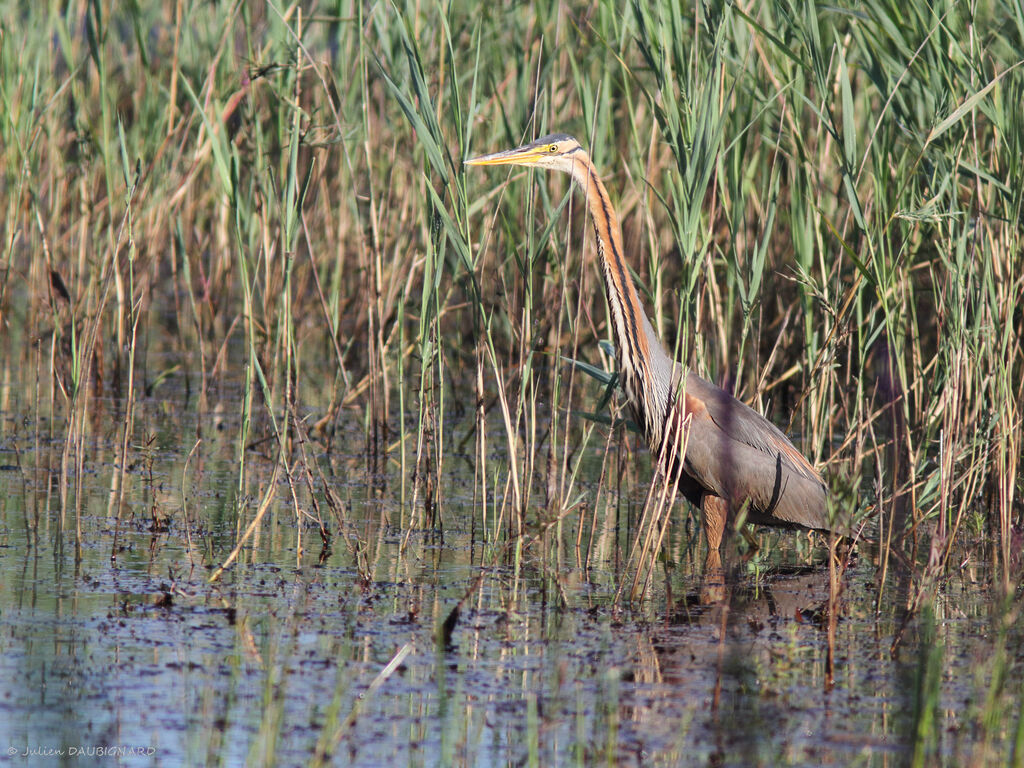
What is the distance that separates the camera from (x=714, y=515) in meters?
5.24

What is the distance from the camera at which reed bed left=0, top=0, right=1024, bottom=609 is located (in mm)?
4797

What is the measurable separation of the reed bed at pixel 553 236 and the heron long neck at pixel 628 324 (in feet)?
0.58

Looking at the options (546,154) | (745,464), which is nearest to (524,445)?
(745,464)

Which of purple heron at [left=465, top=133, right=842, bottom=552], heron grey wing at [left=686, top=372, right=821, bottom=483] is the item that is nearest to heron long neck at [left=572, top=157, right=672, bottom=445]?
purple heron at [left=465, top=133, right=842, bottom=552]

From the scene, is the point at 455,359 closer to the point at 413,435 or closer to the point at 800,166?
the point at 413,435

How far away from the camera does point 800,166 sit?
5676 mm

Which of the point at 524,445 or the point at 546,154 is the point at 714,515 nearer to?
the point at 524,445

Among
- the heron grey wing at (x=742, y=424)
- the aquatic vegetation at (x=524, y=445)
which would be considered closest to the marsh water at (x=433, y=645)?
the aquatic vegetation at (x=524, y=445)

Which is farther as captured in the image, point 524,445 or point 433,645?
point 524,445

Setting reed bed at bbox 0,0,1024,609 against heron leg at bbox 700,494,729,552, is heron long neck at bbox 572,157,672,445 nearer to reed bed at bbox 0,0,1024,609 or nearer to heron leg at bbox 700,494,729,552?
reed bed at bbox 0,0,1024,609

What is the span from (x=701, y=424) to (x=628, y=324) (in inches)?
19.1

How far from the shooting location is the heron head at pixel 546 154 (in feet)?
16.5

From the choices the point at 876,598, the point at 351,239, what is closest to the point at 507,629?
the point at 876,598

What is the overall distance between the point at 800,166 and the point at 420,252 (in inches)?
84.2
